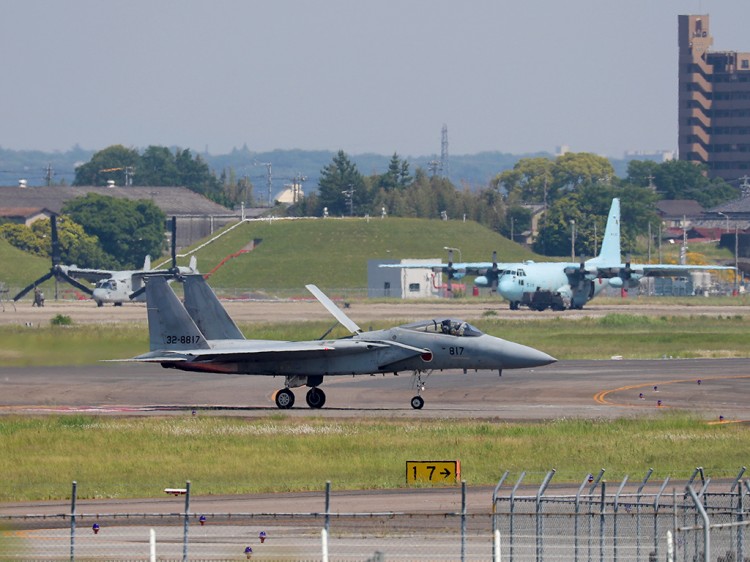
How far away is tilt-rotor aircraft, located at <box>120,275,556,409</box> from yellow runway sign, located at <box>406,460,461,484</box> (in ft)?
36.4

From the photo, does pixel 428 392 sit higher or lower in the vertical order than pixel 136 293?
lower

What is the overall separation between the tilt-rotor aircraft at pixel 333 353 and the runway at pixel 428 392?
1.08 metres

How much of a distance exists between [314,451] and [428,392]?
13.3m

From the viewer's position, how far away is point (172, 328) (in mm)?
37531

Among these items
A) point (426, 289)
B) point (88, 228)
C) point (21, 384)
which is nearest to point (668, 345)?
point (21, 384)

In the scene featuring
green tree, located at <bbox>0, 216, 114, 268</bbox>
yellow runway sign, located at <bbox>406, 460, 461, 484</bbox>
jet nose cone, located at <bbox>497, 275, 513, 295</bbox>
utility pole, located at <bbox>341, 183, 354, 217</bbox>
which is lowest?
yellow runway sign, located at <bbox>406, 460, 461, 484</bbox>

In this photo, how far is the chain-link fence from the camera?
17016 mm

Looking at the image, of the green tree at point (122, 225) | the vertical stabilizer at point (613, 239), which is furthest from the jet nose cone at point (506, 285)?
the green tree at point (122, 225)

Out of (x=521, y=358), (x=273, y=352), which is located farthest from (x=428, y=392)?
(x=273, y=352)

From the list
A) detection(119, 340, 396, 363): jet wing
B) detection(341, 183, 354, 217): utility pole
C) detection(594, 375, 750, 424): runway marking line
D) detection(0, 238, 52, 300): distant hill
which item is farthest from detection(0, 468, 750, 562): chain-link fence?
detection(341, 183, 354, 217): utility pole

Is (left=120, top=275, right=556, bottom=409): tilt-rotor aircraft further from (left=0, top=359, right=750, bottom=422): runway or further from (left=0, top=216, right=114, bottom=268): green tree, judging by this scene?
(left=0, top=216, right=114, bottom=268): green tree

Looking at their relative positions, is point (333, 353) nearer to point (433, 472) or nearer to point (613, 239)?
point (433, 472)

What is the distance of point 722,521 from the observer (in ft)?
64.2

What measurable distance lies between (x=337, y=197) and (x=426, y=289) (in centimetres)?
6625
